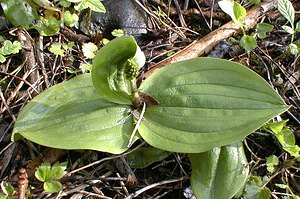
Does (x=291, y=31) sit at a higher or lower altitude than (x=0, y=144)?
higher

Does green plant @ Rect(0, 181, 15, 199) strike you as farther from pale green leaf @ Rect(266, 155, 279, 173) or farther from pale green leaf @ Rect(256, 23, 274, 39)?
pale green leaf @ Rect(256, 23, 274, 39)

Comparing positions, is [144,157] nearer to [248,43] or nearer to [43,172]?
[43,172]

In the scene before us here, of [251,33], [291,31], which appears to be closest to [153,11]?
[251,33]

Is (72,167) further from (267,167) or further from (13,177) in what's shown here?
(267,167)

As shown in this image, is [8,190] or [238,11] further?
[238,11]

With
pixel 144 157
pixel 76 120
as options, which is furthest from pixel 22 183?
pixel 144 157

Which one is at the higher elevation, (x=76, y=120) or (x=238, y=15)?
(x=238, y=15)

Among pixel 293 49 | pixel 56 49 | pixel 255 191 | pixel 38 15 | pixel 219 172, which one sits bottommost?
pixel 255 191
